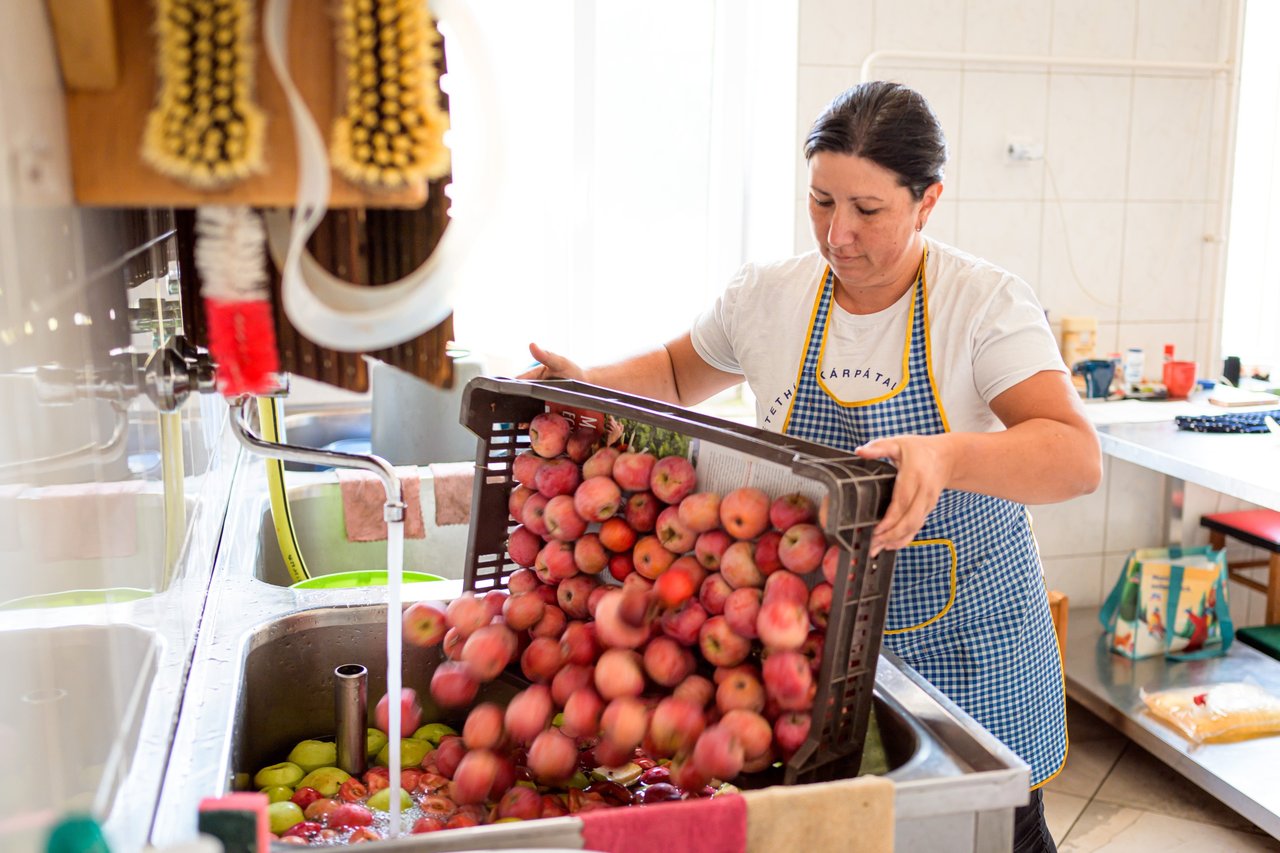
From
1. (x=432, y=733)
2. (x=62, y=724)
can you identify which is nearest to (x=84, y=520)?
(x=62, y=724)

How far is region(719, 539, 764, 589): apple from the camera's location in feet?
3.08

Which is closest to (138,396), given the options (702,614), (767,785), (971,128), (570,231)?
(702,614)

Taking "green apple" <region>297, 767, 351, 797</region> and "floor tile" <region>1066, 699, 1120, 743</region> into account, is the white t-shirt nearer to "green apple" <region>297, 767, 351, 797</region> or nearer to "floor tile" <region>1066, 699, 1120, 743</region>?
"green apple" <region>297, 767, 351, 797</region>

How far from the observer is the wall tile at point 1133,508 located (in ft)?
10.7

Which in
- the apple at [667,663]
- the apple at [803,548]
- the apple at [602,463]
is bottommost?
the apple at [667,663]

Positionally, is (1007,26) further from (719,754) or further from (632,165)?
(719,754)

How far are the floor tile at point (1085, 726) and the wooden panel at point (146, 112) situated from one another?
2699 millimetres

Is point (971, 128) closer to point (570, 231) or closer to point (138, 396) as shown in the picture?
point (570, 231)

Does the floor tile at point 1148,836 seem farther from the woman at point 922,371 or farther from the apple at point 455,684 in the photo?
the apple at point 455,684

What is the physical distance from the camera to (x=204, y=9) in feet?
1.68

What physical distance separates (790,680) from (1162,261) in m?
2.93

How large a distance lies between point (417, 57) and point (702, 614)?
564 mm

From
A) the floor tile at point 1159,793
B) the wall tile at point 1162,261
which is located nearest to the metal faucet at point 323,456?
the floor tile at point 1159,793

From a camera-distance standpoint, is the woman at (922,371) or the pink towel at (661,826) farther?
the woman at (922,371)
